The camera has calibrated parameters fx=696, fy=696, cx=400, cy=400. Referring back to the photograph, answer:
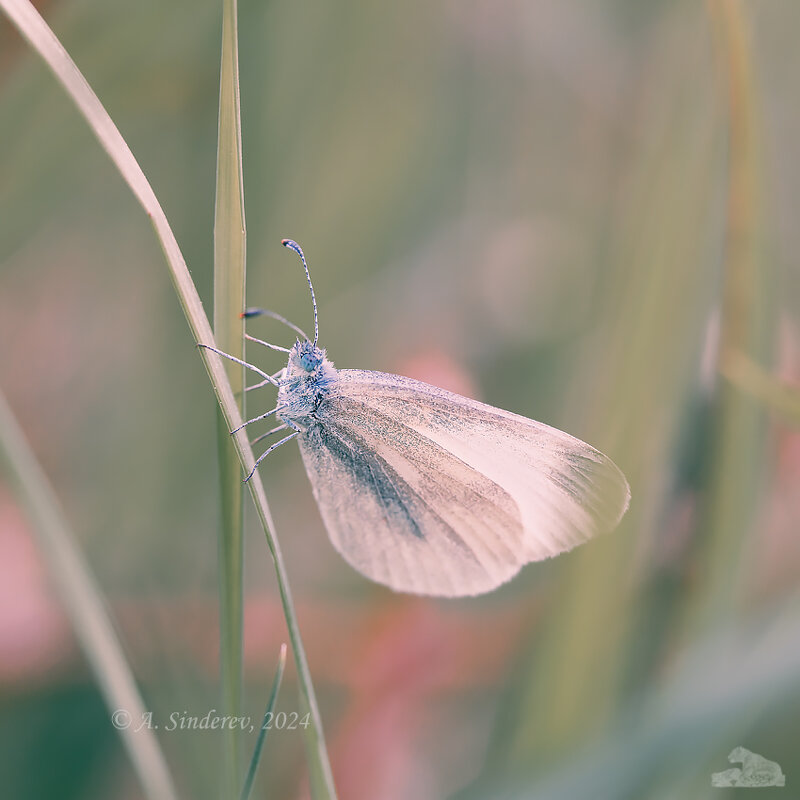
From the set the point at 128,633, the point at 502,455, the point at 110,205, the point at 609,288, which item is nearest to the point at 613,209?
the point at 609,288

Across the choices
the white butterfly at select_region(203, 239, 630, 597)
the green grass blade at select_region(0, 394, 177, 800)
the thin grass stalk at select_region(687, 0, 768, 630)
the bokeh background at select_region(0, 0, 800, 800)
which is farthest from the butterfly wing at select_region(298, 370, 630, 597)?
the green grass blade at select_region(0, 394, 177, 800)

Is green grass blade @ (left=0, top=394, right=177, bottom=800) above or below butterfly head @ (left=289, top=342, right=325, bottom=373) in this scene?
below

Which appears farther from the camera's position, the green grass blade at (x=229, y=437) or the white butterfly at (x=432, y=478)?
the white butterfly at (x=432, y=478)

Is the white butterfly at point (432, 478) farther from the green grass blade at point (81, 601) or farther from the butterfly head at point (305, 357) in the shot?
the green grass blade at point (81, 601)

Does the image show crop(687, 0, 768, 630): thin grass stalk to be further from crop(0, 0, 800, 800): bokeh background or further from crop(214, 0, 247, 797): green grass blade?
crop(214, 0, 247, 797): green grass blade

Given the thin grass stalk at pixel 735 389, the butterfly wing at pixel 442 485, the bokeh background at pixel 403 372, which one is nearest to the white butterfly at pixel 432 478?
the butterfly wing at pixel 442 485

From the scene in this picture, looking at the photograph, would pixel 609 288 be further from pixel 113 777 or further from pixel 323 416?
pixel 113 777
